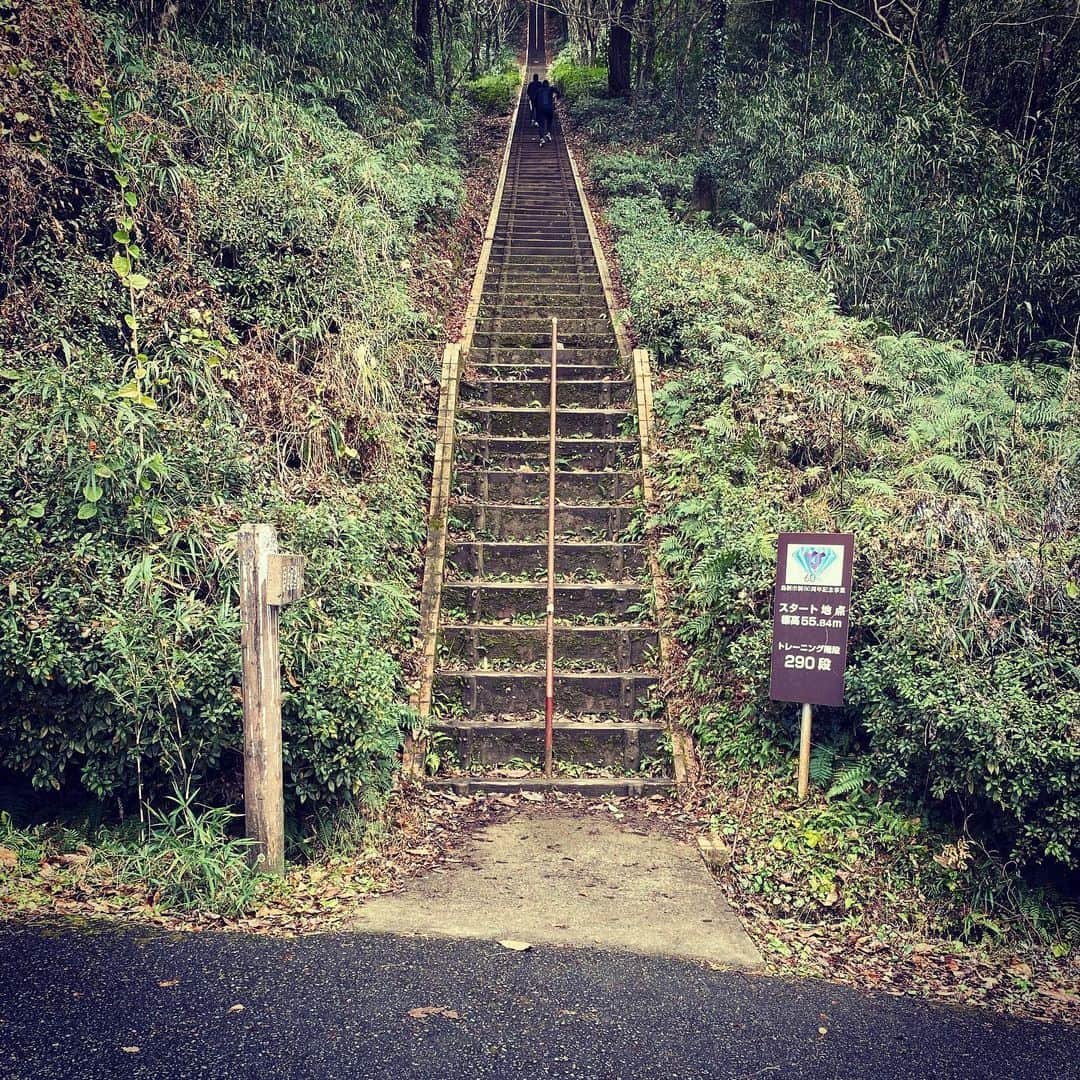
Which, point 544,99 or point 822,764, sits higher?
point 544,99

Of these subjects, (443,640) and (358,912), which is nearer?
(358,912)

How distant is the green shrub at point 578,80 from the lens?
2794cm

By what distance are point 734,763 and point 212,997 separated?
12.0ft

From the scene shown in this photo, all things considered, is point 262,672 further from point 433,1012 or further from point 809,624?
point 809,624

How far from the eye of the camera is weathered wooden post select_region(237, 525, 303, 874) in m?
4.64

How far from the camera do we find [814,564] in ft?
18.5

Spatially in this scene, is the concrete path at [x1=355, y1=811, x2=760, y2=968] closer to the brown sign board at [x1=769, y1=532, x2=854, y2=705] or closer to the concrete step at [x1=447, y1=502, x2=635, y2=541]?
the brown sign board at [x1=769, y1=532, x2=854, y2=705]

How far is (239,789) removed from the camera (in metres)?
4.98

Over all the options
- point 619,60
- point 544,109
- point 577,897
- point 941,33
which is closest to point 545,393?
point 577,897

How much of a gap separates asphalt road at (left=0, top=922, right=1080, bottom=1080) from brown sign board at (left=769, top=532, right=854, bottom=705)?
72.3 inches

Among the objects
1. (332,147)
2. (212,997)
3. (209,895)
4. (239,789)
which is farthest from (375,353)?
(212,997)

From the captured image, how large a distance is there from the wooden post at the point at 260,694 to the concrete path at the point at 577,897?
2.29 ft

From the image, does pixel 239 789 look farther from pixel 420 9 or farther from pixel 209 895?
pixel 420 9

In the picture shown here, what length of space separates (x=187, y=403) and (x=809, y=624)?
15.3 feet
